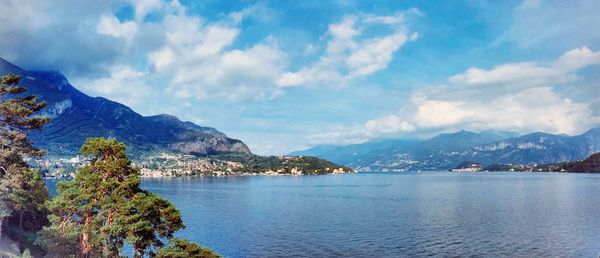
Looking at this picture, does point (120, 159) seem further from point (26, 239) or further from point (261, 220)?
point (261, 220)

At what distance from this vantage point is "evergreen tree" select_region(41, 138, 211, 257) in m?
43.2

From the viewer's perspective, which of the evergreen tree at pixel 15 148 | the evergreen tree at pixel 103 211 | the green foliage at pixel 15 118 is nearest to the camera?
the evergreen tree at pixel 103 211

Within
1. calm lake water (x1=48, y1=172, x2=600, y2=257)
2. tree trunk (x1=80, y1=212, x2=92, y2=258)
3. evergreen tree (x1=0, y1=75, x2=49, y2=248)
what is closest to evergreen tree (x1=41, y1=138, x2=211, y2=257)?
tree trunk (x1=80, y1=212, x2=92, y2=258)

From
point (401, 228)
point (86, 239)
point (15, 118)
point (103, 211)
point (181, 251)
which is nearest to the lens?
point (181, 251)

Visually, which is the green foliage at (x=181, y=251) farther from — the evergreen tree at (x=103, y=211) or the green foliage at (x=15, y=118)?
the green foliage at (x=15, y=118)

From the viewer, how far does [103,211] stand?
147 ft

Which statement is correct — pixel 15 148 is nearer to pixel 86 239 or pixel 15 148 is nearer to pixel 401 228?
pixel 86 239

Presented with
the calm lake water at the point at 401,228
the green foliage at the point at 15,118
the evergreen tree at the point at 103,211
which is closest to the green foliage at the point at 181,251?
the evergreen tree at the point at 103,211

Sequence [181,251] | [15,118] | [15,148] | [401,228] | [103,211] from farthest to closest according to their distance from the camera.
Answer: [401,228] → [15,118] → [15,148] → [103,211] → [181,251]

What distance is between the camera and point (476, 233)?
9838 centimetres

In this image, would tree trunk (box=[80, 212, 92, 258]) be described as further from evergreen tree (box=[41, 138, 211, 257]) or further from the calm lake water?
the calm lake water

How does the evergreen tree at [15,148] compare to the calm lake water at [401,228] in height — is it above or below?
above

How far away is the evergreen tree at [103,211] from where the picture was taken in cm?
4319

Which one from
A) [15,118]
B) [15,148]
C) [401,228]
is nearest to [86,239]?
[15,148]
